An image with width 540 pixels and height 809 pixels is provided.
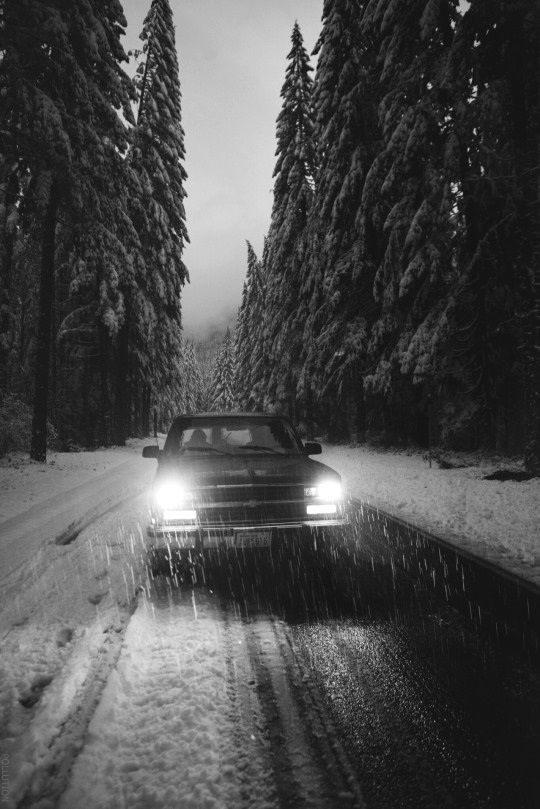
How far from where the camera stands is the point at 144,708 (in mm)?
2389

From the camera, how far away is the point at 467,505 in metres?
7.73

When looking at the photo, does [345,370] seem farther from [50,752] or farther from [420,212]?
[50,752]

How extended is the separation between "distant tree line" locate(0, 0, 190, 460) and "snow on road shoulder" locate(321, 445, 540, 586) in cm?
948

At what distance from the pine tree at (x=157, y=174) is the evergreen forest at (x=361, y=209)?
0.11 metres

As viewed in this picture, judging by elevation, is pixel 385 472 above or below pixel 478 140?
below

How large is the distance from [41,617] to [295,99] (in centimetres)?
2913

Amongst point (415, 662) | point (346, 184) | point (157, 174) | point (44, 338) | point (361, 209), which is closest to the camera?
point (415, 662)

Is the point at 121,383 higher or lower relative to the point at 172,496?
higher

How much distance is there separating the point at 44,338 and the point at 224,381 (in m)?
59.4

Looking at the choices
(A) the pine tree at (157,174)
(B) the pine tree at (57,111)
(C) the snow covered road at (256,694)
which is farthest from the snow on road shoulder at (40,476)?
(A) the pine tree at (157,174)

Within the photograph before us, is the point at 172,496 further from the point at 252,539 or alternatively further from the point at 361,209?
the point at 361,209

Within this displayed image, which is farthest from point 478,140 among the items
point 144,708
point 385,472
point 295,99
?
point 295,99

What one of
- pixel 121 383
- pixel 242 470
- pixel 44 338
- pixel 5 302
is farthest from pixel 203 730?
pixel 5 302

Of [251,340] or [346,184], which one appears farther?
[251,340]
